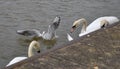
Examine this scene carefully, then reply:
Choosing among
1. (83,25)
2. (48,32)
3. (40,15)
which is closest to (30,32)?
(48,32)

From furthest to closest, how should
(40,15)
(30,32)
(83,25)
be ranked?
1. (40,15)
2. (83,25)
3. (30,32)

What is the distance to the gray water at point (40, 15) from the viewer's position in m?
9.77

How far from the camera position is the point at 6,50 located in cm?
914

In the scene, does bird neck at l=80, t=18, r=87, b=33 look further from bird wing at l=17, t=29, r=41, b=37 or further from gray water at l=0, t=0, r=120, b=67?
bird wing at l=17, t=29, r=41, b=37

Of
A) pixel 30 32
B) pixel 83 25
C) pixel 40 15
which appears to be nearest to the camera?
pixel 30 32

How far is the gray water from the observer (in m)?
9.77

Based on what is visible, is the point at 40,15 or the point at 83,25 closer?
the point at 83,25

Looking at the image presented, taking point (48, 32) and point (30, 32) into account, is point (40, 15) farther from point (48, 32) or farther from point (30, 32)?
point (30, 32)

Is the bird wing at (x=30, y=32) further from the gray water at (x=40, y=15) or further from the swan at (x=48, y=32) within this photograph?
the gray water at (x=40, y=15)

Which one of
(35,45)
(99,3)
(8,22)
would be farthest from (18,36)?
(99,3)

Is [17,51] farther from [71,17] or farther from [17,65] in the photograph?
[17,65]

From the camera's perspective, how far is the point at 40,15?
1143 centimetres

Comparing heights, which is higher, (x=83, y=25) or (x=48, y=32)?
(x=83, y=25)

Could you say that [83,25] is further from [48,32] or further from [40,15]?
[40,15]
